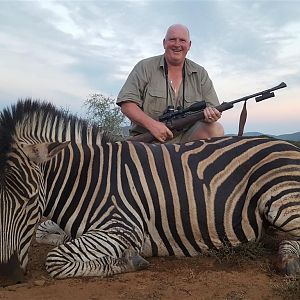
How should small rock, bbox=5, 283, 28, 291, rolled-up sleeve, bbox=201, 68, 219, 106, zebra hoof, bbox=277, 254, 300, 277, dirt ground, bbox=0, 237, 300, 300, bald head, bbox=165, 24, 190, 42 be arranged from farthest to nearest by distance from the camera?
1. rolled-up sleeve, bbox=201, 68, 219, 106
2. bald head, bbox=165, 24, 190, 42
3. zebra hoof, bbox=277, 254, 300, 277
4. small rock, bbox=5, 283, 28, 291
5. dirt ground, bbox=0, 237, 300, 300

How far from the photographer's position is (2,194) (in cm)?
280

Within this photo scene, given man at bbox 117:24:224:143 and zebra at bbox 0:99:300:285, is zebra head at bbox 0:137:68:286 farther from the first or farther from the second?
man at bbox 117:24:224:143

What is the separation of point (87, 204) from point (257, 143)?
140cm

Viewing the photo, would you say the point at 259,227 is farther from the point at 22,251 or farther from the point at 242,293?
the point at 22,251

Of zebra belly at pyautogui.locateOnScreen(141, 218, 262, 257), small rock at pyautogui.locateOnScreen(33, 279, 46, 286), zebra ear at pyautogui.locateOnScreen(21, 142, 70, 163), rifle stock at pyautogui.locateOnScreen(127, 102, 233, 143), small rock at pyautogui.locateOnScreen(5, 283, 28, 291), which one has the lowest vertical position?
small rock at pyautogui.locateOnScreen(33, 279, 46, 286)

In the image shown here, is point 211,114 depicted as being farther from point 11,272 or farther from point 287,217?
point 11,272

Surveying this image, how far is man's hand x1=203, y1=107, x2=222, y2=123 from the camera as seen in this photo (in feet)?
15.4

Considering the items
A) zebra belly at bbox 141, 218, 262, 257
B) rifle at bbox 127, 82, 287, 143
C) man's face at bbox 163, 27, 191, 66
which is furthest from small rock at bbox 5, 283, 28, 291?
man's face at bbox 163, 27, 191, 66

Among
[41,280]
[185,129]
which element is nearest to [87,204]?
[41,280]

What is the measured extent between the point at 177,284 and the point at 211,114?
2.31 m

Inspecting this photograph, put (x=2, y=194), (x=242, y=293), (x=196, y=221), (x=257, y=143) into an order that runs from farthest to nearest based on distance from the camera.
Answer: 1. (x=257, y=143)
2. (x=196, y=221)
3. (x=2, y=194)
4. (x=242, y=293)

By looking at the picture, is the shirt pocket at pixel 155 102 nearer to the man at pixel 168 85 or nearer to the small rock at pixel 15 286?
the man at pixel 168 85

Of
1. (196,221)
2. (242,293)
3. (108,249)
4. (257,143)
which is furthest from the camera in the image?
(257,143)

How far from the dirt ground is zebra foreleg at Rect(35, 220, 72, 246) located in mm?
718
